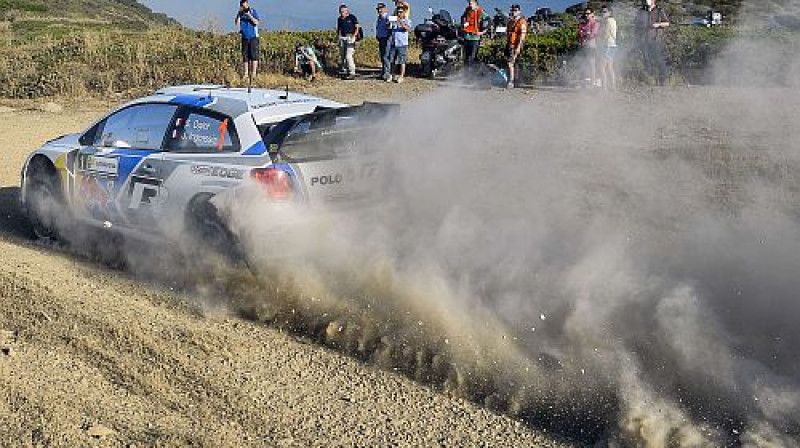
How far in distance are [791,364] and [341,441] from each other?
282cm

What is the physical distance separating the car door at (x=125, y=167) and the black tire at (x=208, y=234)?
0.42 metres

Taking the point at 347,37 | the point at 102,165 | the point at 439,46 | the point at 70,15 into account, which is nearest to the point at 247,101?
the point at 102,165

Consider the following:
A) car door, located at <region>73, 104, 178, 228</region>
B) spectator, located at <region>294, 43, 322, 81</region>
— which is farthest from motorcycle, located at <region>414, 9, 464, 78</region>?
car door, located at <region>73, 104, 178, 228</region>

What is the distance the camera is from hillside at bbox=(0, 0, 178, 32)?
140 feet

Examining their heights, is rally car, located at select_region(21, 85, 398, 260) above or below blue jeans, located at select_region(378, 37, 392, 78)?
below

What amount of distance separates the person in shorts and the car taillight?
11.2 metres

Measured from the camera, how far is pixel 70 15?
190ft

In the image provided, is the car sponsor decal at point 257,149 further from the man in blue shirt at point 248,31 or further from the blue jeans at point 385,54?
the blue jeans at point 385,54

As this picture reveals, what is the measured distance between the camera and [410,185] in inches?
280

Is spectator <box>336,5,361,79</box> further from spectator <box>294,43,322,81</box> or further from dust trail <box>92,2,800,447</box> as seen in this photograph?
dust trail <box>92,2,800,447</box>

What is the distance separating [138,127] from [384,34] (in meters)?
10.8

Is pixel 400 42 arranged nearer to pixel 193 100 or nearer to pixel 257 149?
pixel 193 100

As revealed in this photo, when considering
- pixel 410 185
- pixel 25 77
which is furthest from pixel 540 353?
pixel 25 77

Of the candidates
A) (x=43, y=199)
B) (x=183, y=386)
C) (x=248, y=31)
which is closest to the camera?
(x=183, y=386)
